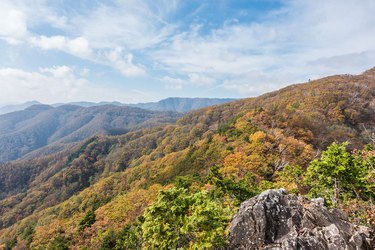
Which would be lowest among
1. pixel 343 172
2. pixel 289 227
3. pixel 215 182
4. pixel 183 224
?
pixel 215 182

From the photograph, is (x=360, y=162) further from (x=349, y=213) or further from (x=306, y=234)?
(x=306, y=234)

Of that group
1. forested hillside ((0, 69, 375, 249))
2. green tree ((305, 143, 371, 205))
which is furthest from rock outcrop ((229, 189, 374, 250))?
green tree ((305, 143, 371, 205))

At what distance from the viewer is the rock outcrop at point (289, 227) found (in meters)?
7.01

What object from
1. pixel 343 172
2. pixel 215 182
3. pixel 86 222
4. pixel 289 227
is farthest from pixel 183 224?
pixel 86 222

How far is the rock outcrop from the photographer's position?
701cm

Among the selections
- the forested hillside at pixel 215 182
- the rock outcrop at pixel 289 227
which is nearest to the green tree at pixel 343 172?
the forested hillside at pixel 215 182

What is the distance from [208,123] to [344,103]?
100 m

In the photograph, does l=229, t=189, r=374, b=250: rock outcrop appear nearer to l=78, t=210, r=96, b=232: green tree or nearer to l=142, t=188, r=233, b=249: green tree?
l=142, t=188, r=233, b=249: green tree

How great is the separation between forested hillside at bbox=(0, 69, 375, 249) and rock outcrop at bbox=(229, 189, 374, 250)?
1.05 m

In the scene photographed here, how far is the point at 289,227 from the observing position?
818 centimetres

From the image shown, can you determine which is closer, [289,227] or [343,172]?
[289,227]

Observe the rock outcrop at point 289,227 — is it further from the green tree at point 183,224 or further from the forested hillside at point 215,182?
the green tree at point 183,224

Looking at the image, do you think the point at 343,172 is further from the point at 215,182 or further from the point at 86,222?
the point at 86,222

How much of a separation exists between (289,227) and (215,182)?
8.25m
